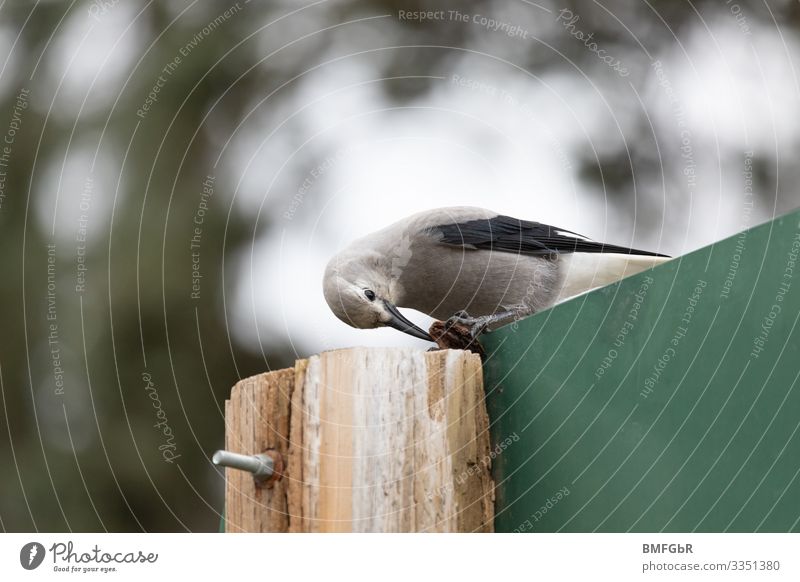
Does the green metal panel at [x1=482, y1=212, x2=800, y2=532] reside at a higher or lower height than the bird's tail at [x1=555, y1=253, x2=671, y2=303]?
lower

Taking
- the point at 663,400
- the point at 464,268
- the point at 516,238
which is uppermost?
the point at 516,238

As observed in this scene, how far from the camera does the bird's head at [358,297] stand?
15.5 feet

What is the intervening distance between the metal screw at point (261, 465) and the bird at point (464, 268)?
209 centimetres

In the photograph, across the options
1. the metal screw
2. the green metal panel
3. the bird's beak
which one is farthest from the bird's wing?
the metal screw

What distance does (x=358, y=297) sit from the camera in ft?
15.5

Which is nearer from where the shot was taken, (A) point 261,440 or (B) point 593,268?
(A) point 261,440

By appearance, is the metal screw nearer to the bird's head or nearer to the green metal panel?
the green metal panel

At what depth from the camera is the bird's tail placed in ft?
17.5

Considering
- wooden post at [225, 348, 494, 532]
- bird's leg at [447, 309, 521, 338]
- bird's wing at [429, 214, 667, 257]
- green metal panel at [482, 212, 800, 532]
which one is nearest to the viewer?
green metal panel at [482, 212, 800, 532]

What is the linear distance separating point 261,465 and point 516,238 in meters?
2.95

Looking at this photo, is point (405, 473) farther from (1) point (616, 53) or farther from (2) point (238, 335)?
(1) point (616, 53)

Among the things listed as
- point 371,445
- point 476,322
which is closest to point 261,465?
point 371,445

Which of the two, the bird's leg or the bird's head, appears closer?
the bird's leg

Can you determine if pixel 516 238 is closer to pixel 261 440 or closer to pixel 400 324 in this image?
pixel 400 324
